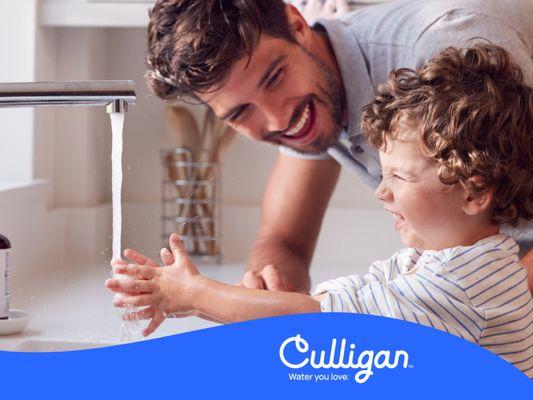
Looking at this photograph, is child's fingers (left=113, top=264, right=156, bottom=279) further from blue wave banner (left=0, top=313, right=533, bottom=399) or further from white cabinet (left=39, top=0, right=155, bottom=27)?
white cabinet (left=39, top=0, right=155, bottom=27)

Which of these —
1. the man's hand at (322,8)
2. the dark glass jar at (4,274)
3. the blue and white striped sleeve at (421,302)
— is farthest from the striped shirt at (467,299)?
the man's hand at (322,8)

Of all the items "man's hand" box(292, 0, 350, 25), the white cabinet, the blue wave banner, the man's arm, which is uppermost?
the white cabinet

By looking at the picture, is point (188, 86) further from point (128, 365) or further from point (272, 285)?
point (128, 365)

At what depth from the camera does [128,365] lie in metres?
0.67

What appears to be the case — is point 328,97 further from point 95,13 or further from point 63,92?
point 95,13

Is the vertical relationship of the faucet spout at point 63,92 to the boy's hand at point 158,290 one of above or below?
above

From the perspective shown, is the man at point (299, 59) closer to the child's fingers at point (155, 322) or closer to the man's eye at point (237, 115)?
the man's eye at point (237, 115)

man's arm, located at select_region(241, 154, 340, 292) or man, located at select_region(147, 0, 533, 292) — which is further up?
man, located at select_region(147, 0, 533, 292)

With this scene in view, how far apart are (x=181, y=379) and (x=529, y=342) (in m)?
0.38

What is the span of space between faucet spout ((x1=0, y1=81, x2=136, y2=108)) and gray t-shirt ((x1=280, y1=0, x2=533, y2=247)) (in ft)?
1.61

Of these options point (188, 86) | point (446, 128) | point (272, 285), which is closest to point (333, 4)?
point (188, 86)

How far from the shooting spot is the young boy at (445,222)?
0.87 meters

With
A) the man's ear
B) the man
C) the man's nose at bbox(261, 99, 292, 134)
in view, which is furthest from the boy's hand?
the man's ear

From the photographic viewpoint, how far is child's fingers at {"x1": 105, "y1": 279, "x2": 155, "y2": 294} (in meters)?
0.88
